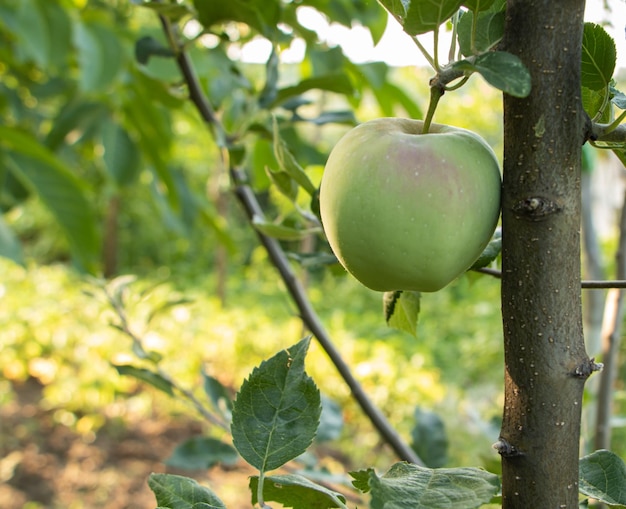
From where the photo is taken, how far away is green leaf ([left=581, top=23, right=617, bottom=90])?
13.0 inches

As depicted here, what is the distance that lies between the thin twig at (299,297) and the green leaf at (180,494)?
14.1 inches

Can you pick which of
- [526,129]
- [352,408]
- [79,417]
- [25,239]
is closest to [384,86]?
[526,129]

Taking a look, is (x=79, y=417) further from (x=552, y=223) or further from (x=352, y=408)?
(x=552, y=223)

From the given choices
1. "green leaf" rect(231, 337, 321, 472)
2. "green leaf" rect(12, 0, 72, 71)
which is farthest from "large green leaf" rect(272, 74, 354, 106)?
"green leaf" rect(12, 0, 72, 71)

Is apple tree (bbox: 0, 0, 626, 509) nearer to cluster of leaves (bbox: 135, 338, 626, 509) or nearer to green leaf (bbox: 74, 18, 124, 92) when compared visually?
cluster of leaves (bbox: 135, 338, 626, 509)

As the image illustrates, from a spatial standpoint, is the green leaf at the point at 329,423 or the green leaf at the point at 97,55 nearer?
the green leaf at the point at 329,423

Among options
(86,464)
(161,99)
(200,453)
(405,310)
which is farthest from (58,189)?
(86,464)

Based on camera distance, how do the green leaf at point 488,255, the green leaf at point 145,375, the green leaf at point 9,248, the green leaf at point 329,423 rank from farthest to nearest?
the green leaf at point 9,248 < the green leaf at point 329,423 < the green leaf at point 145,375 < the green leaf at point 488,255

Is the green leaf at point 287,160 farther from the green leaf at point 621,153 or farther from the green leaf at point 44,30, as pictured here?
the green leaf at point 44,30

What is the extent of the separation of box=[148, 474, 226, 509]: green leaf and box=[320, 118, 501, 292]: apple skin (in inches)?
5.2

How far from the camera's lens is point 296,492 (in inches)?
13.3

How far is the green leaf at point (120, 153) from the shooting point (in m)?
1.63

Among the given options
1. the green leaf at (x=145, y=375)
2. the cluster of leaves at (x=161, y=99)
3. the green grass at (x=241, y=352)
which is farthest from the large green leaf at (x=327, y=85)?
the green grass at (x=241, y=352)

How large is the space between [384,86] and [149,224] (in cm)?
604
